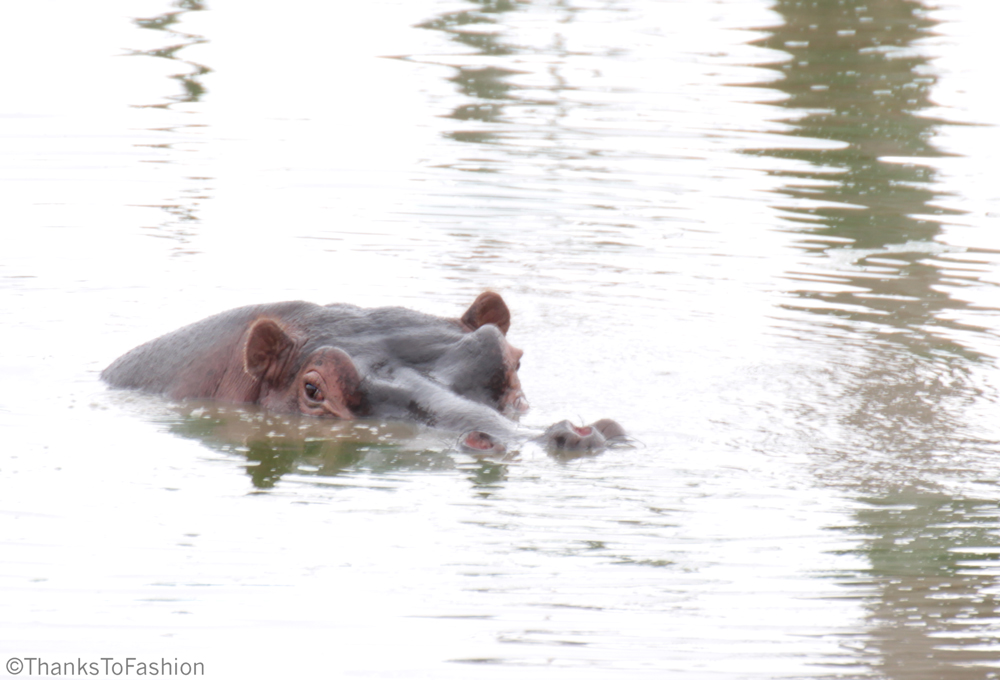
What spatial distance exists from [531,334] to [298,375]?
2.21 meters

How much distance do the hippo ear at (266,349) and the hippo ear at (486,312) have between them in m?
0.98

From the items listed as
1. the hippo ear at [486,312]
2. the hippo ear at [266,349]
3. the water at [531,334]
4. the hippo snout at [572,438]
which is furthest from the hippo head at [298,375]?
the hippo snout at [572,438]

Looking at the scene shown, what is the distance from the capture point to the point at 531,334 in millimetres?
9016

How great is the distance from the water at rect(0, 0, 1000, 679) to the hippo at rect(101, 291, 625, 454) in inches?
6.6

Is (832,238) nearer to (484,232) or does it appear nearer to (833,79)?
(484,232)

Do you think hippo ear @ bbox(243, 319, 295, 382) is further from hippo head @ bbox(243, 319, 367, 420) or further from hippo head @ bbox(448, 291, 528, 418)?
hippo head @ bbox(448, 291, 528, 418)

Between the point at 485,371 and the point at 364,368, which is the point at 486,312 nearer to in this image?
the point at 485,371

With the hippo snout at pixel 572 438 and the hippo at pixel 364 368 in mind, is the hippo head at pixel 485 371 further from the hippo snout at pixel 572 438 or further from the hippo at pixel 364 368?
the hippo snout at pixel 572 438

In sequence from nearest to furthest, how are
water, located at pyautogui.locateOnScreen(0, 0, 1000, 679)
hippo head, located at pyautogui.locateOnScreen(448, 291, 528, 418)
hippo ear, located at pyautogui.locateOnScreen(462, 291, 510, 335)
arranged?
water, located at pyautogui.locateOnScreen(0, 0, 1000, 679)
hippo head, located at pyautogui.locateOnScreen(448, 291, 528, 418)
hippo ear, located at pyautogui.locateOnScreen(462, 291, 510, 335)

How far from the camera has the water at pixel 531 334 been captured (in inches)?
192

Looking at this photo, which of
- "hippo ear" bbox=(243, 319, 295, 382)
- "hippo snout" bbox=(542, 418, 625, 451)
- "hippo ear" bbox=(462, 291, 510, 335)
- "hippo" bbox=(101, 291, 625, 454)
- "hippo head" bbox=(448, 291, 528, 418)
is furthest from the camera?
"hippo ear" bbox=(462, 291, 510, 335)

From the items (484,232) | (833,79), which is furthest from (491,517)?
(833,79)

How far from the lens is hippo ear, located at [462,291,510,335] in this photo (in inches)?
296

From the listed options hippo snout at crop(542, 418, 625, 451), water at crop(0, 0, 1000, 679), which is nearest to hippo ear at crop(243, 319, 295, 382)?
water at crop(0, 0, 1000, 679)
